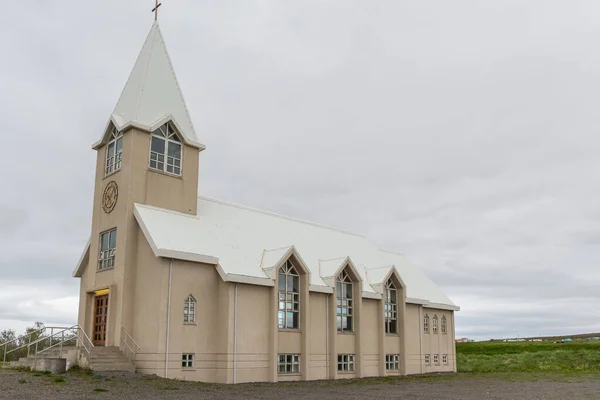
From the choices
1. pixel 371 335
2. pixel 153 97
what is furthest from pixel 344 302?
pixel 153 97

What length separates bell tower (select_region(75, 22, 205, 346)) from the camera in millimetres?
26422

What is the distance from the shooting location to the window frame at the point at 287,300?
94.6ft

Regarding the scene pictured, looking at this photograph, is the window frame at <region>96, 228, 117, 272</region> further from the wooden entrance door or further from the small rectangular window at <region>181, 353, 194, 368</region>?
the small rectangular window at <region>181, 353, 194, 368</region>

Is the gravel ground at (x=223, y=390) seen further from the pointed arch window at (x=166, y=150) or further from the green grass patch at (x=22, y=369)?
the pointed arch window at (x=166, y=150)

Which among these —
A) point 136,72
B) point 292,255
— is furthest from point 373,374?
point 136,72

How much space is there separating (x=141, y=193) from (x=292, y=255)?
764 centimetres

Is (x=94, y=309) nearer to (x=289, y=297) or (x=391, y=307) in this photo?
(x=289, y=297)

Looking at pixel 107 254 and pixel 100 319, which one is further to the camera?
pixel 107 254

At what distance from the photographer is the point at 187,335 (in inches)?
1003

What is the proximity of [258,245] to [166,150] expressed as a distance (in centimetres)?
657

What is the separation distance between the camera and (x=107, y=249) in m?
27.9

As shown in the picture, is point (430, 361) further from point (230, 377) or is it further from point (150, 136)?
point (150, 136)

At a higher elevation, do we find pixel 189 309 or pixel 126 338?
pixel 189 309

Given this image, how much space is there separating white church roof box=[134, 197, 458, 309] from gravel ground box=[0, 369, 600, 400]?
5.10m
